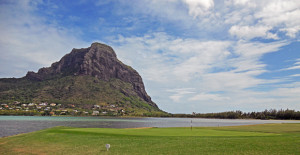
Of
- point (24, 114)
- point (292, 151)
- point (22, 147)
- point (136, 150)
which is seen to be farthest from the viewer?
point (24, 114)

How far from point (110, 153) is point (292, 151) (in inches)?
620

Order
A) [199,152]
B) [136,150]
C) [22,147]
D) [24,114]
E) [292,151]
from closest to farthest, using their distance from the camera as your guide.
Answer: [292,151] < [199,152] < [136,150] < [22,147] < [24,114]

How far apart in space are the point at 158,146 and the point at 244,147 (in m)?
8.22

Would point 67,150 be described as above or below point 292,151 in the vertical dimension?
below

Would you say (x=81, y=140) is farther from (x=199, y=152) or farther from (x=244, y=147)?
(x=244, y=147)

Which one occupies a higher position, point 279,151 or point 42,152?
point 279,151

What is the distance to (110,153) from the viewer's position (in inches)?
808

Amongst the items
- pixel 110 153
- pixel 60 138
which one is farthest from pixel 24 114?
pixel 110 153

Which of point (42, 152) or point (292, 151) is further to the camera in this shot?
point (42, 152)

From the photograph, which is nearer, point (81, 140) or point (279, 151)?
point (279, 151)

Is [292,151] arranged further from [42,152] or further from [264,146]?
[42,152]

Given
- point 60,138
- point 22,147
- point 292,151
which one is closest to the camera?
point 292,151

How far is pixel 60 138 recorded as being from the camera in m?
29.4

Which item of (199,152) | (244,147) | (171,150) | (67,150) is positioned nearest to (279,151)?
(244,147)
